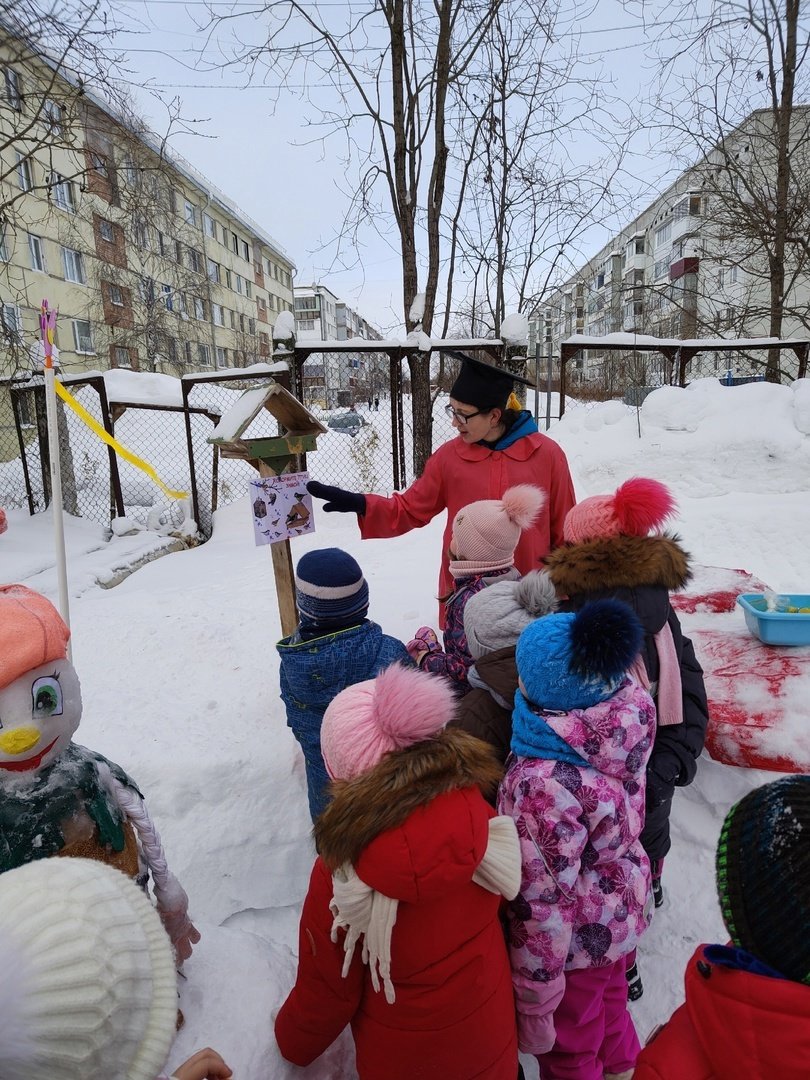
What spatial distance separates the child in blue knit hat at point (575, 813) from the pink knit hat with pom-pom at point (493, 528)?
2.49 feet

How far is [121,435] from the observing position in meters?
12.3

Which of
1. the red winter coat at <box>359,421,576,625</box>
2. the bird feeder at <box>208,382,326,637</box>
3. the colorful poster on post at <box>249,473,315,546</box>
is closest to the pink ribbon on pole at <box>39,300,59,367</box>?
the bird feeder at <box>208,382,326,637</box>

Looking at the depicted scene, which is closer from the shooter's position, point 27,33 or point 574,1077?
point 574,1077

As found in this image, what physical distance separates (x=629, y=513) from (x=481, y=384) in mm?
1019

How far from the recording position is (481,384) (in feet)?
9.08

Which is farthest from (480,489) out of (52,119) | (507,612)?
(52,119)

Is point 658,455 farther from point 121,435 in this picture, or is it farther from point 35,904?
point 121,435

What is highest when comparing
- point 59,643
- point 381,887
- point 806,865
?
point 59,643

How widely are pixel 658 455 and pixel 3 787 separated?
8803 millimetres

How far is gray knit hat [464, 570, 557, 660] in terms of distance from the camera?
6.41 feet

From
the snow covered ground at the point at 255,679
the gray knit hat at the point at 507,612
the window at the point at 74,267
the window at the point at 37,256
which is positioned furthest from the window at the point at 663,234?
the gray knit hat at the point at 507,612

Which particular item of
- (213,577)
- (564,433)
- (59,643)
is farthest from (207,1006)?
(564,433)

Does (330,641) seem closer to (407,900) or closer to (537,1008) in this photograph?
(407,900)

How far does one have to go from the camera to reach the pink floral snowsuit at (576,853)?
145 cm
